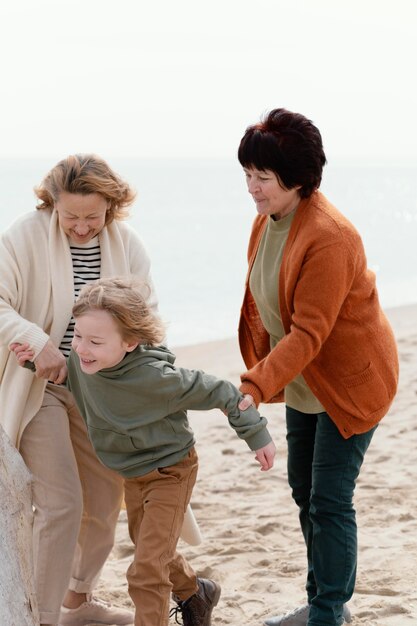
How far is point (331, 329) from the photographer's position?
3303mm

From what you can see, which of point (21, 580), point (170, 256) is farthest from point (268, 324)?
point (170, 256)

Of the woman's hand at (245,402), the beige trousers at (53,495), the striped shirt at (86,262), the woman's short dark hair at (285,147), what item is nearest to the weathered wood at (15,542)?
the beige trousers at (53,495)

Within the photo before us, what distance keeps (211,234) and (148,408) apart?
26.5 meters

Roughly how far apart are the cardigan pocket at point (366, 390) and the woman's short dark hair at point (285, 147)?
0.69m

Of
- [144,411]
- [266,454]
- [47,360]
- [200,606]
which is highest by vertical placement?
[47,360]

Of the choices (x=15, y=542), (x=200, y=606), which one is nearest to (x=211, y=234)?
(x=200, y=606)

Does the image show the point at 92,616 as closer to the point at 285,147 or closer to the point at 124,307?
the point at 124,307

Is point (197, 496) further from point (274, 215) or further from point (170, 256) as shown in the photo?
point (170, 256)

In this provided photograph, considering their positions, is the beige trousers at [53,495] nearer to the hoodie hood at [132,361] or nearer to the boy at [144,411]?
the boy at [144,411]

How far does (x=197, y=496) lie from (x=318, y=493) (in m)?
2.58

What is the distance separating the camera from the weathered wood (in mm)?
2809

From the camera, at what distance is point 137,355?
3.29m

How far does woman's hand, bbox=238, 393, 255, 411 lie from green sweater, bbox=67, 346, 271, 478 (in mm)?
17

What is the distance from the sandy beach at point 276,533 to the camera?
414 centimetres
